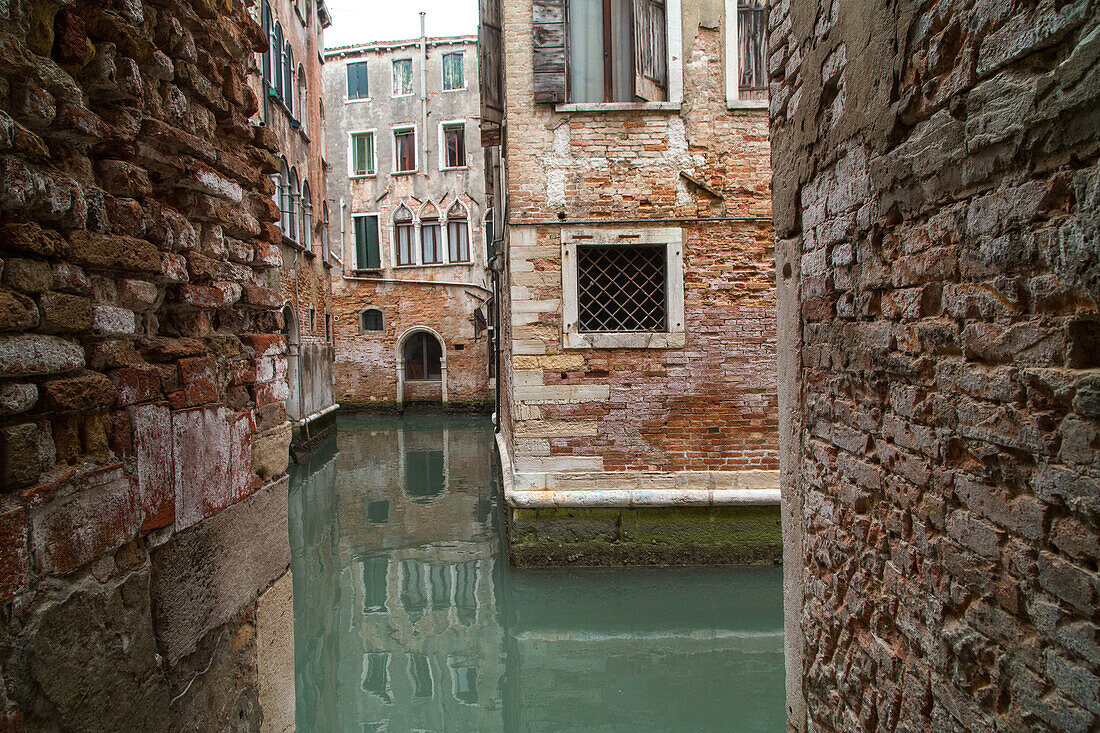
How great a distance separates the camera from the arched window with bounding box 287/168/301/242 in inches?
520

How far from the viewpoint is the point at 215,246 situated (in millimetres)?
2396

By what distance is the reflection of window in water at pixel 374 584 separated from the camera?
19.2 feet

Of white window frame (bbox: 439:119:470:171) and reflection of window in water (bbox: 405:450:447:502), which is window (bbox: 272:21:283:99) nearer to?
reflection of window in water (bbox: 405:450:447:502)

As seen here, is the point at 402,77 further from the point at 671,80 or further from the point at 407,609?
the point at 407,609

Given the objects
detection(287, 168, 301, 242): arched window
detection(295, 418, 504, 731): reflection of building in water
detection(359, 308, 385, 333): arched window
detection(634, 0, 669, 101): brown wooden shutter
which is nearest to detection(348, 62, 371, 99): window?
detection(359, 308, 385, 333): arched window

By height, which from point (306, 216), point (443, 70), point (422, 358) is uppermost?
point (443, 70)

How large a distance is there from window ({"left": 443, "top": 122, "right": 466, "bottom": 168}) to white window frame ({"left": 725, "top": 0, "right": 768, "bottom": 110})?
1542 centimetres

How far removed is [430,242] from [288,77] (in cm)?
808

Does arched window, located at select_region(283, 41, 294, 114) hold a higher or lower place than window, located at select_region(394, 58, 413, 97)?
lower

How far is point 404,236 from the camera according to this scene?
21.3m

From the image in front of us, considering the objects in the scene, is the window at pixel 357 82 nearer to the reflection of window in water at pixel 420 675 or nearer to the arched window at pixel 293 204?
the arched window at pixel 293 204

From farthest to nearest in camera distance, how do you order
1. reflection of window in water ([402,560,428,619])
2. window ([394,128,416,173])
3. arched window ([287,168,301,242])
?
1. window ([394,128,416,173])
2. arched window ([287,168,301,242])
3. reflection of window in water ([402,560,428,619])

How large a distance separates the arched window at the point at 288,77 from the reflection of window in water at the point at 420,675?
1084 centimetres

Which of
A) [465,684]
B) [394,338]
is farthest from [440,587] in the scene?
[394,338]
